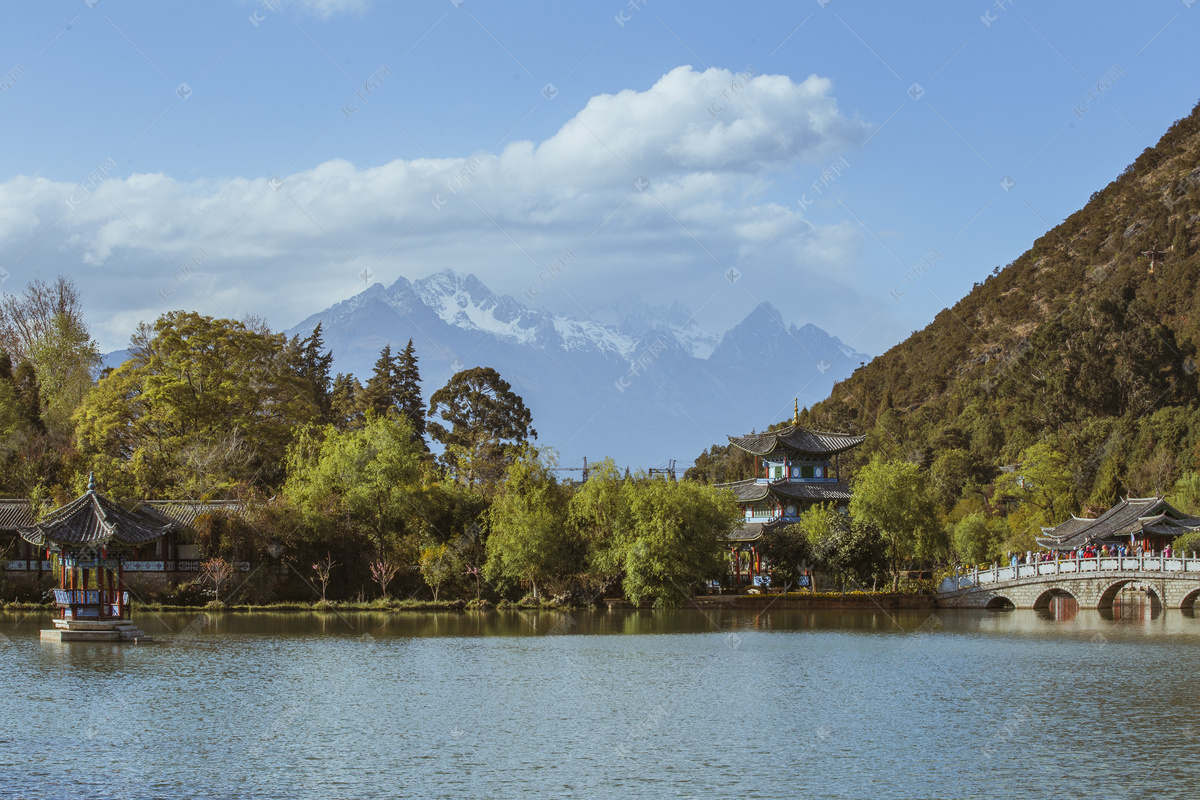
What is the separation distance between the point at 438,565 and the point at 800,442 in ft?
77.4

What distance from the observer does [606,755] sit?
16438 millimetres

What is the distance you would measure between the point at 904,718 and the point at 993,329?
346ft

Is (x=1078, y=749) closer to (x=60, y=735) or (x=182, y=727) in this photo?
(x=182, y=727)

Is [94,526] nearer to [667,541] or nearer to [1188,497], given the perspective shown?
[667,541]

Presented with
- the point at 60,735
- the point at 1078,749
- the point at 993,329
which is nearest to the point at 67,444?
the point at 60,735

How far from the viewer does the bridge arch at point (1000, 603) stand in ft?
157

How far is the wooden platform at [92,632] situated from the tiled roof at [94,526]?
217 cm

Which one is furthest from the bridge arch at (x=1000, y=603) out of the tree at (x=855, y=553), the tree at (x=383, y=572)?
the tree at (x=383, y=572)

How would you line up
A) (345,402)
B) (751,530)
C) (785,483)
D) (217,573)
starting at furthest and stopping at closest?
(345,402)
(785,483)
(751,530)
(217,573)

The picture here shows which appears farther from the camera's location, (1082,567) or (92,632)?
(1082,567)

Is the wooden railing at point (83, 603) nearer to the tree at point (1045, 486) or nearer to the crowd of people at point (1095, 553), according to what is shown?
the crowd of people at point (1095, 553)

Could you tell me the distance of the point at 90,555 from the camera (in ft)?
100

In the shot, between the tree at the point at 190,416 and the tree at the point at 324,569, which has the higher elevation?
the tree at the point at 190,416

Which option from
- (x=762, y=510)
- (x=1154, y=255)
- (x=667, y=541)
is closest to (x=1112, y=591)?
(x=667, y=541)
